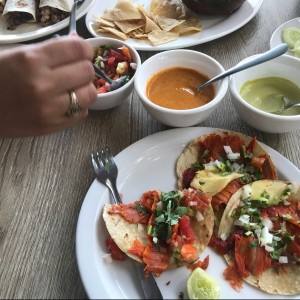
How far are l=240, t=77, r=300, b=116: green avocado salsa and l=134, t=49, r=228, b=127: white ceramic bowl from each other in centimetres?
→ 14

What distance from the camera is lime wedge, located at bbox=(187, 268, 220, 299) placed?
3.15 ft

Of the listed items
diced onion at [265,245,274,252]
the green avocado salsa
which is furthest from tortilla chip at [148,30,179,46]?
diced onion at [265,245,274,252]

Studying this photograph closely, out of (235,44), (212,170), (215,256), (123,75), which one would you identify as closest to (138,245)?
(215,256)

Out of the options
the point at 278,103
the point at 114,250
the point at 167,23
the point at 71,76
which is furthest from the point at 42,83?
the point at 167,23

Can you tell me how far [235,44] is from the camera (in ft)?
5.97

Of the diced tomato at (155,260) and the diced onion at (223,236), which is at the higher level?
the diced tomato at (155,260)

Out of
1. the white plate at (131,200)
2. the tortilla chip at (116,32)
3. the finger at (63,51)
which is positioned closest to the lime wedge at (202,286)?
the white plate at (131,200)

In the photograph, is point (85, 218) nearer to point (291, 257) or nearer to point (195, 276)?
point (195, 276)

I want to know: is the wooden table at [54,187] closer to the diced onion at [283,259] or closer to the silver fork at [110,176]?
the silver fork at [110,176]

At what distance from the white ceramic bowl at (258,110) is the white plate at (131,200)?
0.31ft

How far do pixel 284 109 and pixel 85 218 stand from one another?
803 millimetres

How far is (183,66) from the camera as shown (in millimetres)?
1459

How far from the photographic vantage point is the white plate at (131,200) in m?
0.99

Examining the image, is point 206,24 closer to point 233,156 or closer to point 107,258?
point 233,156
